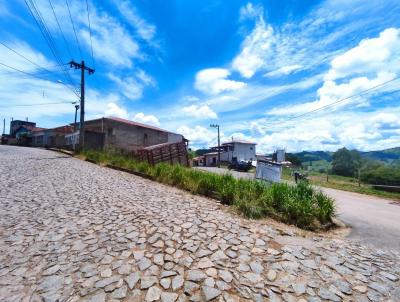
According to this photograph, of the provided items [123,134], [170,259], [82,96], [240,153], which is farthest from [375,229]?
[240,153]

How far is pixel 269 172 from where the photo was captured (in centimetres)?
1059

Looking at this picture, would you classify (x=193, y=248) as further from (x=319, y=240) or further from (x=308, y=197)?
(x=308, y=197)

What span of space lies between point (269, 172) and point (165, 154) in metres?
8.43

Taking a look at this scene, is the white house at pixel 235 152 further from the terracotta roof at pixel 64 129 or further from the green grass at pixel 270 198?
the green grass at pixel 270 198

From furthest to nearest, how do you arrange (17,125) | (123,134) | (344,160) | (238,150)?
(344,160) → (17,125) → (238,150) → (123,134)

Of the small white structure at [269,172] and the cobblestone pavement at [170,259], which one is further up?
the small white structure at [269,172]

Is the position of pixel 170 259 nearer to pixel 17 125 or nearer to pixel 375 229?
pixel 375 229

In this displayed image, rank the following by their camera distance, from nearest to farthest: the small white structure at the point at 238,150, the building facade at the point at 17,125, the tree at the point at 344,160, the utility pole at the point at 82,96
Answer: the utility pole at the point at 82,96
the small white structure at the point at 238,150
the building facade at the point at 17,125
the tree at the point at 344,160

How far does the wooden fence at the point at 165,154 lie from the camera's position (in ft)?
52.4

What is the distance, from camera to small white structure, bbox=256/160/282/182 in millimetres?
10477

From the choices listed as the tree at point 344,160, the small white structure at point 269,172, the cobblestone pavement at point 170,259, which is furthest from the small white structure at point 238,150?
the cobblestone pavement at point 170,259

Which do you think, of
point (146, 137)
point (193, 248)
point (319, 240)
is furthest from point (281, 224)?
point (146, 137)

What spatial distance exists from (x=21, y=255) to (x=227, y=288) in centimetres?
386

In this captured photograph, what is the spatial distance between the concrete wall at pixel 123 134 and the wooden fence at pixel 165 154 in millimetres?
12324
